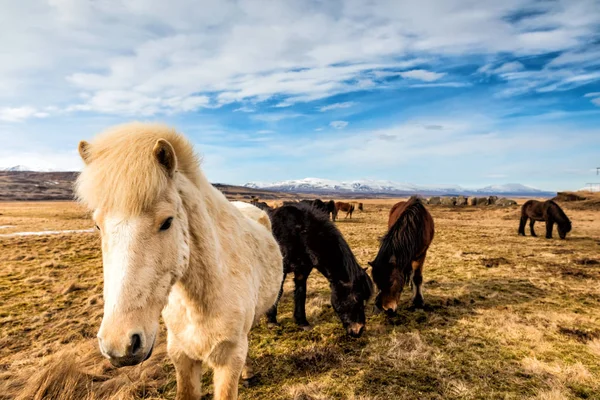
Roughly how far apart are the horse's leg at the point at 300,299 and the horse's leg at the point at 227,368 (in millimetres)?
3045

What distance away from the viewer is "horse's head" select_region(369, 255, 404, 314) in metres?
5.31

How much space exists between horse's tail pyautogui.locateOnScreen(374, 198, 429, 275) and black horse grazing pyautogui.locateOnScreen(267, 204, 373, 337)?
890 mm

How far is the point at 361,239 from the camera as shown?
635 inches

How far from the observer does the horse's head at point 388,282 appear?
5312mm

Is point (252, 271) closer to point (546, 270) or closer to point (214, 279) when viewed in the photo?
point (214, 279)

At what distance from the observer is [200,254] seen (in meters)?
2.01

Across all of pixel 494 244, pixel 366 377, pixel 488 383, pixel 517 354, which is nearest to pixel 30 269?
pixel 366 377

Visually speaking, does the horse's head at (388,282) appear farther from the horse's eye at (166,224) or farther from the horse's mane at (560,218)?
the horse's mane at (560,218)

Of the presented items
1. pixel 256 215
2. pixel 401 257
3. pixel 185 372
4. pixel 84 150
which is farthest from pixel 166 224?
pixel 401 257

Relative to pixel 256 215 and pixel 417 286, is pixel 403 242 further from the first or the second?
pixel 256 215

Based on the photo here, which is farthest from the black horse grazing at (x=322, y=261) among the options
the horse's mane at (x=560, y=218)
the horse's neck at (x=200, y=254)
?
the horse's mane at (x=560, y=218)

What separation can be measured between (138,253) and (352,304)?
13.2ft

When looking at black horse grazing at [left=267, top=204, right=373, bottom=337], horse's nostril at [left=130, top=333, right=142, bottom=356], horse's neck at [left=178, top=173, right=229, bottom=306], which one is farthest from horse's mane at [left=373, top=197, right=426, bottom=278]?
horse's nostril at [left=130, top=333, right=142, bottom=356]

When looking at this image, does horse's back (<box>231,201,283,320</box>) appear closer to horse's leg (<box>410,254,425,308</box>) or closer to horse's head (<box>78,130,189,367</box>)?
horse's head (<box>78,130,189,367</box>)
